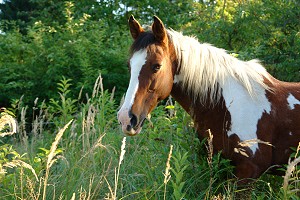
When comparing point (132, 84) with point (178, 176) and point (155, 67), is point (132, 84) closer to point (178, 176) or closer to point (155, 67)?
point (155, 67)

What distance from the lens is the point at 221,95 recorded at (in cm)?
375

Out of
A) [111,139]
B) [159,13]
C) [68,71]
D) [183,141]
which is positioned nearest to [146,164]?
[183,141]

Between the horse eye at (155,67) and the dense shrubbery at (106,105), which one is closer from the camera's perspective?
the horse eye at (155,67)

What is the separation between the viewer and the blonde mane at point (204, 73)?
12.2 ft

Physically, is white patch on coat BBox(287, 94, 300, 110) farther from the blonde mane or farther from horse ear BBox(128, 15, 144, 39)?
horse ear BBox(128, 15, 144, 39)

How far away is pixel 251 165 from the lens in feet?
11.7

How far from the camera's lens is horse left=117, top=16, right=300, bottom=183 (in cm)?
354

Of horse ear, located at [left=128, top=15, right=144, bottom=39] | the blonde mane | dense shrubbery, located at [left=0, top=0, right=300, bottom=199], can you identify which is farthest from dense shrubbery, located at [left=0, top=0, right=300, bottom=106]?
horse ear, located at [left=128, top=15, right=144, bottom=39]

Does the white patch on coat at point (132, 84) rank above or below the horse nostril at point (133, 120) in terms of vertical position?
above

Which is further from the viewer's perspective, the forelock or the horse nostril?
the forelock

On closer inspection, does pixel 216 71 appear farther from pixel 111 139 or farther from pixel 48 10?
pixel 48 10

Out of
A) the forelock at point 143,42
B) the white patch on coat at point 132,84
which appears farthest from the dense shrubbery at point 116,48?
the white patch on coat at point 132,84

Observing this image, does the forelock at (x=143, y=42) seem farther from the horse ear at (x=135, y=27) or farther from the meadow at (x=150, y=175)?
the meadow at (x=150, y=175)

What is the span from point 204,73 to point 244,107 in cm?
40
